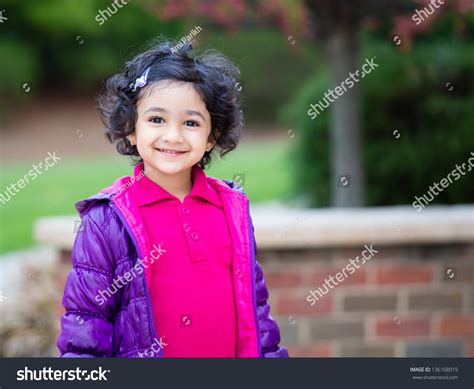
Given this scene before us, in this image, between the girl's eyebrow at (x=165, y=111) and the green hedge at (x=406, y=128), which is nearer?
the girl's eyebrow at (x=165, y=111)

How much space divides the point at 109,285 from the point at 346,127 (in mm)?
2429

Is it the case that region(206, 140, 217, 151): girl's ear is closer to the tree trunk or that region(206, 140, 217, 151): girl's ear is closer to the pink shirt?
the pink shirt

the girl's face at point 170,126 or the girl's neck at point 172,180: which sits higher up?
the girl's face at point 170,126

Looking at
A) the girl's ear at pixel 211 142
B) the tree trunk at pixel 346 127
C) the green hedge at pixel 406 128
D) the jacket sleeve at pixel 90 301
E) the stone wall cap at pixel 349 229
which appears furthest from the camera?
the green hedge at pixel 406 128

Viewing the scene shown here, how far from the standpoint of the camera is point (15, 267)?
5078 mm

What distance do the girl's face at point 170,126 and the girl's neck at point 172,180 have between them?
41 mm

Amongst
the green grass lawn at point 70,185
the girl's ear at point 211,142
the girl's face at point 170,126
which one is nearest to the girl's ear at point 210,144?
the girl's ear at point 211,142

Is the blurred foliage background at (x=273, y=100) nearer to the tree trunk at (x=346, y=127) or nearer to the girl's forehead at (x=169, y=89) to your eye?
the tree trunk at (x=346, y=127)

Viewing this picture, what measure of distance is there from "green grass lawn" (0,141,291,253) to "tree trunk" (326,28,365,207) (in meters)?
0.85

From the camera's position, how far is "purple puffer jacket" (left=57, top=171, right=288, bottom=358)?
6.19 ft

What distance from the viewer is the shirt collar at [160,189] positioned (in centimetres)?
199

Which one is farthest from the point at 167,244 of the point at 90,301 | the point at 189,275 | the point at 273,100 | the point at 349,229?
the point at 273,100

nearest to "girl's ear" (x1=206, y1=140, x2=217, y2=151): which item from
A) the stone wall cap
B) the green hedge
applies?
the stone wall cap

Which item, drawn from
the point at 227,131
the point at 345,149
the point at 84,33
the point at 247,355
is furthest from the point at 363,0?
the point at 84,33
